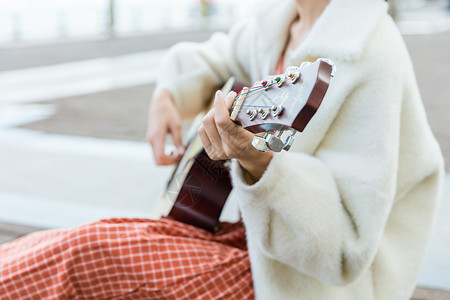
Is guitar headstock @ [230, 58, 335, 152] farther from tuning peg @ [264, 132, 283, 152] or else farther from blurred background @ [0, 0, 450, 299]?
blurred background @ [0, 0, 450, 299]

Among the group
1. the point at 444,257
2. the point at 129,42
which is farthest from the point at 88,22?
the point at 444,257

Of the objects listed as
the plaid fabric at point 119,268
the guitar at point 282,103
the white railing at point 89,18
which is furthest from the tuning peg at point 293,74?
the white railing at point 89,18

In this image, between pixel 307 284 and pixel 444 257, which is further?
pixel 444 257

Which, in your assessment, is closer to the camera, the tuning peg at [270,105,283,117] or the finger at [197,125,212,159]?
the tuning peg at [270,105,283,117]

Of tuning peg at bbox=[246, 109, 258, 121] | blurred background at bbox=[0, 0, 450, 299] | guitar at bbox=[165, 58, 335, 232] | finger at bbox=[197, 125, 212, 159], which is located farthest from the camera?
blurred background at bbox=[0, 0, 450, 299]

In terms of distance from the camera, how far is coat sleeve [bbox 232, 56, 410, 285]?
982 millimetres

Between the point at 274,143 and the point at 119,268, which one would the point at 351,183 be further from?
the point at 119,268

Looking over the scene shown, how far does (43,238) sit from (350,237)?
0.62 meters

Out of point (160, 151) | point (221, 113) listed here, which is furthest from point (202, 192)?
point (221, 113)

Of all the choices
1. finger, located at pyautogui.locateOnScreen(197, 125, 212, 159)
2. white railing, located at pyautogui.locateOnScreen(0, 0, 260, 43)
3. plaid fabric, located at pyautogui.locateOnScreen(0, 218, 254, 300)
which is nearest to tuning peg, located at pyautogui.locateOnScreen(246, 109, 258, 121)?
finger, located at pyautogui.locateOnScreen(197, 125, 212, 159)

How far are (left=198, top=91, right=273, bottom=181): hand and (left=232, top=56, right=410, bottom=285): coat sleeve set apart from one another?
0.05 meters

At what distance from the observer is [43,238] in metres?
1.16

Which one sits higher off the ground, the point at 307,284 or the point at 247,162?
the point at 247,162

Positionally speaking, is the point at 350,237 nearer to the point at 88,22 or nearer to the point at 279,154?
the point at 279,154
